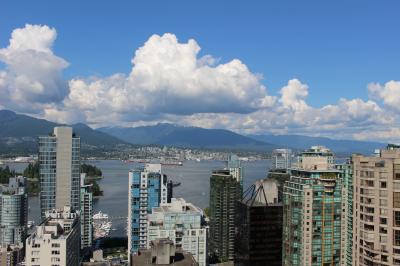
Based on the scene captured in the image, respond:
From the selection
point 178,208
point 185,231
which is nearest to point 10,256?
point 178,208

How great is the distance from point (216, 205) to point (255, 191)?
9817mm

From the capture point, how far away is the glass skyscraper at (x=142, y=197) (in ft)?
99.1

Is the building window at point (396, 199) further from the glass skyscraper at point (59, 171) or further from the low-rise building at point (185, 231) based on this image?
the glass skyscraper at point (59, 171)

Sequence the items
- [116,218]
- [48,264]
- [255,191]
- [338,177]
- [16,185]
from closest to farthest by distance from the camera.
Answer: [48,264] → [338,177] → [255,191] → [16,185] → [116,218]

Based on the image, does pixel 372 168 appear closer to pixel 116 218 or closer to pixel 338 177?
pixel 338 177

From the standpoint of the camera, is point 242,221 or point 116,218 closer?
point 242,221

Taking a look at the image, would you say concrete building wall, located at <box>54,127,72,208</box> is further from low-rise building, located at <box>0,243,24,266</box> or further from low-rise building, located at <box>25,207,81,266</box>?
low-rise building, located at <box>25,207,81,266</box>

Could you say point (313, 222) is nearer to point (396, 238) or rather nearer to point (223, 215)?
point (396, 238)

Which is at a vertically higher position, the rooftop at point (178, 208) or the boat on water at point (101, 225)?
the rooftop at point (178, 208)

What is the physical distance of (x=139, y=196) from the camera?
1219 inches

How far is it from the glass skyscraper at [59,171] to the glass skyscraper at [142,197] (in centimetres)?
772

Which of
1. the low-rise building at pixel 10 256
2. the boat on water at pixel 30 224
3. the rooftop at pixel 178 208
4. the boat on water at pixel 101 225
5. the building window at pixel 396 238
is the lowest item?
the boat on water at pixel 101 225

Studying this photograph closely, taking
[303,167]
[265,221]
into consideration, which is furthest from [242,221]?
[303,167]

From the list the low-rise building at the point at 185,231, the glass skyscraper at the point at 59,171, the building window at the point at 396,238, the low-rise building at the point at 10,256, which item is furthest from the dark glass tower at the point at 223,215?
the building window at the point at 396,238
